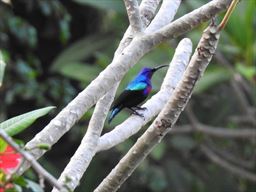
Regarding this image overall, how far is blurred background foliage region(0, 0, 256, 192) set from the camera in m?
6.20

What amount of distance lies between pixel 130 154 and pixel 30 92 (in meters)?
4.35

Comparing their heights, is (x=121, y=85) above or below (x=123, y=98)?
below

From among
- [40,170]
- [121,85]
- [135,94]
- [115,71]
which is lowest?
[121,85]

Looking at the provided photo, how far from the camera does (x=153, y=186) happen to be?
716cm

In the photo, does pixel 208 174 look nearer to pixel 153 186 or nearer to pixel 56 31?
pixel 153 186

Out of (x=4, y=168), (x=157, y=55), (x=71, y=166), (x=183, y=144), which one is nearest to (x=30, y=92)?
(x=157, y=55)

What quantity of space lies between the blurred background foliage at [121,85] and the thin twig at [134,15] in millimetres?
3500

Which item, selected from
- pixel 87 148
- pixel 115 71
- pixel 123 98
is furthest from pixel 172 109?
pixel 123 98

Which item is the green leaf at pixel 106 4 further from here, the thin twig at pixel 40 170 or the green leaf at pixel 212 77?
the thin twig at pixel 40 170

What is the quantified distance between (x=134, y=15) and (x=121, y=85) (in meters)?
4.28

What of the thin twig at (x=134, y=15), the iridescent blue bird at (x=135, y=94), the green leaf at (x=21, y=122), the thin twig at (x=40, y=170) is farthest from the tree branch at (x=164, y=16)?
the iridescent blue bird at (x=135, y=94)

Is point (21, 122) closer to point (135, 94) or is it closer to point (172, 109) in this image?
point (172, 109)

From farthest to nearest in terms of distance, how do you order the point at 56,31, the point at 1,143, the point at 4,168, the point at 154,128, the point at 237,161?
Result: the point at 56,31
the point at 237,161
the point at 154,128
the point at 1,143
the point at 4,168

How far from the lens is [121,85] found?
21.1 feet
